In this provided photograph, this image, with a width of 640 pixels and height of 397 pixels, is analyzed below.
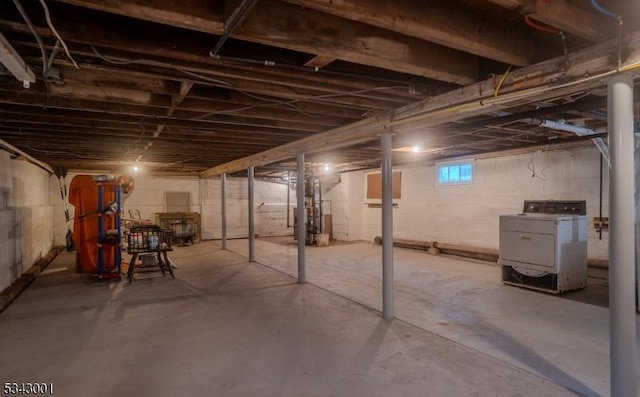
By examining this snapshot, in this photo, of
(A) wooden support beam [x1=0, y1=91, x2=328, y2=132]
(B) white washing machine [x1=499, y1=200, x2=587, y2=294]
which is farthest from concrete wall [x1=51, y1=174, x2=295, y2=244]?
(B) white washing machine [x1=499, y1=200, x2=587, y2=294]

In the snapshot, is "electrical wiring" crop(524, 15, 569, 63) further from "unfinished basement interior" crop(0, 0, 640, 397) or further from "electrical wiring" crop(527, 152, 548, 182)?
"electrical wiring" crop(527, 152, 548, 182)

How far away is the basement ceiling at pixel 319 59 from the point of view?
1792mm

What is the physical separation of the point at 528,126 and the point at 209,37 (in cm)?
377

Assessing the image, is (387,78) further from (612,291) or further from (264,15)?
(612,291)

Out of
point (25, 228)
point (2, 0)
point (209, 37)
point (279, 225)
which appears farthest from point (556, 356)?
point (279, 225)

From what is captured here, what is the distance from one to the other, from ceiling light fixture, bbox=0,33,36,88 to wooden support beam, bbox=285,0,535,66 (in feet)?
4.78

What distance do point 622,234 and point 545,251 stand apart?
9.76 ft

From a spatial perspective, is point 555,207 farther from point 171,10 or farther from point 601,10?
point 171,10

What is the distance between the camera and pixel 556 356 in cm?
278

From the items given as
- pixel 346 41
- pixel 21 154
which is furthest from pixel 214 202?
pixel 346 41

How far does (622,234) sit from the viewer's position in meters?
1.94

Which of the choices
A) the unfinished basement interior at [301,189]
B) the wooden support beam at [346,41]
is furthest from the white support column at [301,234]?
the wooden support beam at [346,41]

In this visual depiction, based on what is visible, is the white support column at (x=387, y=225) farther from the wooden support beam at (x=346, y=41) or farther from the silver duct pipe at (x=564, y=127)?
the silver duct pipe at (x=564, y=127)

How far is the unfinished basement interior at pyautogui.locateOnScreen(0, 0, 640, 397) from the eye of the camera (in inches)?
76.4
